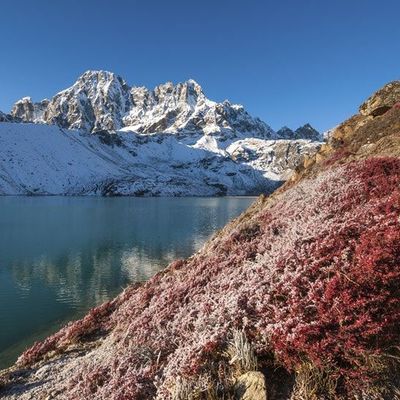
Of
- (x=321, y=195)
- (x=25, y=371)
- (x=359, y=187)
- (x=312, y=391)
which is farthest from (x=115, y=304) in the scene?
(x=312, y=391)

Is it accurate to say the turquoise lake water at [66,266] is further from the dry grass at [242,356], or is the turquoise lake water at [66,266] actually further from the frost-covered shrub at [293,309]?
the dry grass at [242,356]

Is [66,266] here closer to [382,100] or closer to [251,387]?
[382,100]

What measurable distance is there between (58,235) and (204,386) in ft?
222

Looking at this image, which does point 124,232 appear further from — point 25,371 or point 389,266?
point 389,266

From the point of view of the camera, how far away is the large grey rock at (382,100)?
30.0 metres

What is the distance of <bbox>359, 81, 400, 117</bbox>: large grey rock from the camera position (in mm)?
29984

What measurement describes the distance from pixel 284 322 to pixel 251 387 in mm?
1352

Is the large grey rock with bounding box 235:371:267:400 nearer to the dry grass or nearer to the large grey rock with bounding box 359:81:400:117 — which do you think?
the dry grass

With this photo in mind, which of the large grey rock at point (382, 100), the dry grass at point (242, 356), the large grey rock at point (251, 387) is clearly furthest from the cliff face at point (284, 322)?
the large grey rock at point (382, 100)

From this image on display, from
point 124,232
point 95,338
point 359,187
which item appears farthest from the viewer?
point 124,232

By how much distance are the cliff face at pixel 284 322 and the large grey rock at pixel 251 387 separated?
4.8 inches

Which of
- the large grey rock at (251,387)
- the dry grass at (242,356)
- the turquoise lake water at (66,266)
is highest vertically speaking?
the dry grass at (242,356)

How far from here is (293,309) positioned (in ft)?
26.7

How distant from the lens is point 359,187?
1369 centimetres
